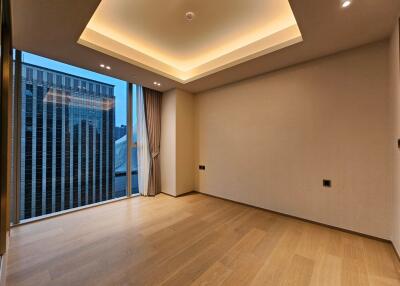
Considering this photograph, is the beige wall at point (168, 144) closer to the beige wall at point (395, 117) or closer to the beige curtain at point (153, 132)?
the beige curtain at point (153, 132)

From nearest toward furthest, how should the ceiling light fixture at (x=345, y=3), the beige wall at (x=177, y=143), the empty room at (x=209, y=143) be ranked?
the ceiling light fixture at (x=345, y=3) < the empty room at (x=209, y=143) < the beige wall at (x=177, y=143)

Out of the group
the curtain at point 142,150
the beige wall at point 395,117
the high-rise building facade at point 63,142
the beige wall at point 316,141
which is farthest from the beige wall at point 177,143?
the beige wall at point 395,117

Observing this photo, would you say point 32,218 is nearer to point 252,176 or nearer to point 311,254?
point 252,176

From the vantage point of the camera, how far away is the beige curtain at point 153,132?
4051mm

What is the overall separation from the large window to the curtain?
0.16 meters

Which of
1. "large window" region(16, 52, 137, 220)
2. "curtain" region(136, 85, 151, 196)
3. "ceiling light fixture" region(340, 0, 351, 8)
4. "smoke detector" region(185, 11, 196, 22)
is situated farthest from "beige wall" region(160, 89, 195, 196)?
"ceiling light fixture" region(340, 0, 351, 8)

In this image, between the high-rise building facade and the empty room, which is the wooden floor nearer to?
the empty room

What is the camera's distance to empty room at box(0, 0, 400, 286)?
1756mm

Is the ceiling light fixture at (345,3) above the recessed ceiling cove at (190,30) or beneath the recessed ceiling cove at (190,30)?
beneath

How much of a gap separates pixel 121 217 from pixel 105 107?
2.26 meters

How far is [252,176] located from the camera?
3338 millimetres

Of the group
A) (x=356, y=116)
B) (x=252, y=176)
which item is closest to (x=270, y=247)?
(x=252, y=176)

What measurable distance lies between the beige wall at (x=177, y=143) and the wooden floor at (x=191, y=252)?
121 cm

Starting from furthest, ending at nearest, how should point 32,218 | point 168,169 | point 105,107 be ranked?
point 168,169, point 105,107, point 32,218
